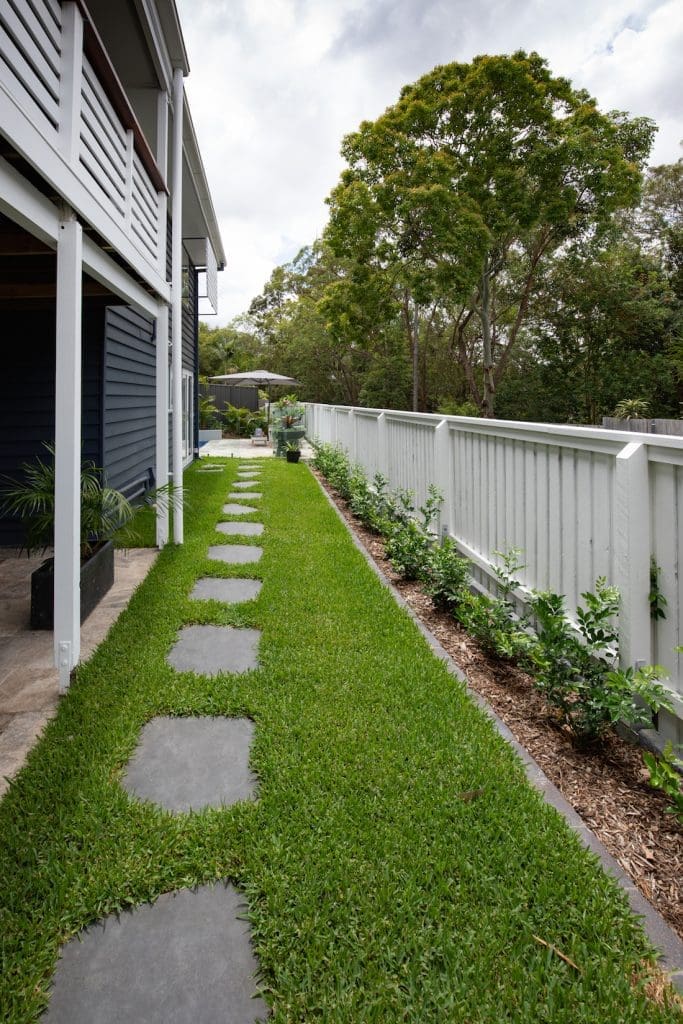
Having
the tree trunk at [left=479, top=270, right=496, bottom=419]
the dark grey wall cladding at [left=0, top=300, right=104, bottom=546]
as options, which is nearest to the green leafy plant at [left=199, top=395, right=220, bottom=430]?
the tree trunk at [left=479, top=270, right=496, bottom=419]

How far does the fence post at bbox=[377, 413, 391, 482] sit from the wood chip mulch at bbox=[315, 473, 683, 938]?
3.72m

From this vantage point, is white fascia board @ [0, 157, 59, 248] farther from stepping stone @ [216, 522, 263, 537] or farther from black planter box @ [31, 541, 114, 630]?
stepping stone @ [216, 522, 263, 537]

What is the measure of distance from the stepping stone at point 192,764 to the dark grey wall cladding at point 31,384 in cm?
389

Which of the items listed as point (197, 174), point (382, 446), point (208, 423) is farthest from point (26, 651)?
point (208, 423)

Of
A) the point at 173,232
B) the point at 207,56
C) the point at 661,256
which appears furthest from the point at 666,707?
the point at 661,256

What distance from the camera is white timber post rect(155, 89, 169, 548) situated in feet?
17.3

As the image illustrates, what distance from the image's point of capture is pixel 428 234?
741 inches

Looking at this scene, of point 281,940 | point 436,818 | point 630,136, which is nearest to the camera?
point 281,940

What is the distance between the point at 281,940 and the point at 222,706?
1249 mm

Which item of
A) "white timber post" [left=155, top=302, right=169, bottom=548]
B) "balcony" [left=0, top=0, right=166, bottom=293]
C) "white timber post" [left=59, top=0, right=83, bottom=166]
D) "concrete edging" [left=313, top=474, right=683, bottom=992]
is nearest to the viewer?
"concrete edging" [left=313, top=474, right=683, bottom=992]

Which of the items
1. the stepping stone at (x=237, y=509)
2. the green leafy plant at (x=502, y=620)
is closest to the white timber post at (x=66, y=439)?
the green leafy plant at (x=502, y=620)

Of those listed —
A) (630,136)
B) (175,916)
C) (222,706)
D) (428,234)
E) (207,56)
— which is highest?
(630,136)

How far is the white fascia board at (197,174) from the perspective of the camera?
21.5ft

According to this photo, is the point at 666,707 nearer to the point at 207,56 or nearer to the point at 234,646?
the point at 234,646
